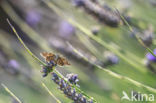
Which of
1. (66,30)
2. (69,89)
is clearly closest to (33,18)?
(66,30)

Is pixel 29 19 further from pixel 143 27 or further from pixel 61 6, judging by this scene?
pixel 143 27

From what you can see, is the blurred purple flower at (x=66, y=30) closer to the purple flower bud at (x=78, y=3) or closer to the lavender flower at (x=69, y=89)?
the purple flower bud at (x=78, y=3)

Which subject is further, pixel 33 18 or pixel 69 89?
pixel 33 18

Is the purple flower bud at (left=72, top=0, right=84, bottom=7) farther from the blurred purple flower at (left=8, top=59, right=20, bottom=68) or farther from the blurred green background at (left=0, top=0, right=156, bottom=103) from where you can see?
the blurred purple flower at (left=8, top=59, right=20, bottom=68)

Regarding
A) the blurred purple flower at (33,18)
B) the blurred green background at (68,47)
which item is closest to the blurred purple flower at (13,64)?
the blurred green background at (68,47)

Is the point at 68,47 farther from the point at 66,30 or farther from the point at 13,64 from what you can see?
the point at 13,64

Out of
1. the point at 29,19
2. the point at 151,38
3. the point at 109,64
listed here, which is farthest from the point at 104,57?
the point at 29,19
